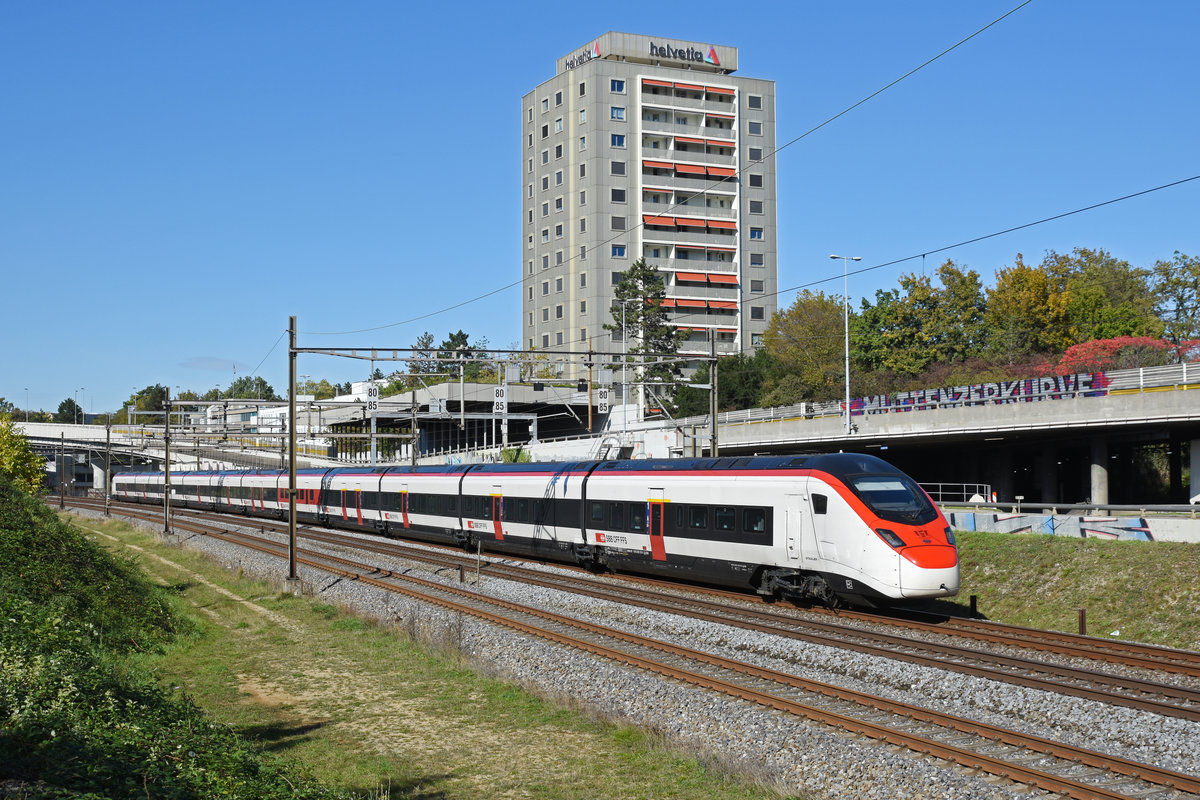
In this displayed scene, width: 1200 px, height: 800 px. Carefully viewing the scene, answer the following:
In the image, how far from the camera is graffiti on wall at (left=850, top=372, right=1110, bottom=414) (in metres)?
39.8

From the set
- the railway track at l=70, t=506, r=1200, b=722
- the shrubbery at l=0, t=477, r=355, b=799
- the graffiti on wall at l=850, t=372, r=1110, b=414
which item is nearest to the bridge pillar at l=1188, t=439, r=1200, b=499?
the graffiti on wall at l=850, t=372, r=1110, b=414

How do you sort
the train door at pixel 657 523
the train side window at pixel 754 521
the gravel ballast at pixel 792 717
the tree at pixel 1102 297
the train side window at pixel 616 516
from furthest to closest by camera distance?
the tree at pixel 1102 297 → the train side window at pixel 616 516 → the train door at pixel 657 523 → the train side window at pixel 754 521 → the gravel ballast at pixel 792 717

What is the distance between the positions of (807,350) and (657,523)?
6496 cm

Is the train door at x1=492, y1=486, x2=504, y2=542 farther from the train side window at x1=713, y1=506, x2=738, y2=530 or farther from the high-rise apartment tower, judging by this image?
the high-rise apartment tower

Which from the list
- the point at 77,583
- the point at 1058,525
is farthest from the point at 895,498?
the point at 77,583

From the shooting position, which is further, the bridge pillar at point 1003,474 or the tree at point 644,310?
the tree at point 644,310

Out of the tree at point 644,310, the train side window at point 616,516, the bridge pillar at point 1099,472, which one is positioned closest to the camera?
the train side window at point 616,516

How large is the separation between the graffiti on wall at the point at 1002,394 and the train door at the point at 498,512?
2069 cm

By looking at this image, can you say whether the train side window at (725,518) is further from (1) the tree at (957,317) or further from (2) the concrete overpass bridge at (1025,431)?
(1) the tree at (957,317)

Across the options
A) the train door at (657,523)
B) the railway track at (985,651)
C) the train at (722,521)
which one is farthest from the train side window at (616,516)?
the railway track at (985,651)

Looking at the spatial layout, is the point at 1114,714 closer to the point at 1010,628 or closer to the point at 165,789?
the point at 1010,628

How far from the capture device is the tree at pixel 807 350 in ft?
Answer: 273

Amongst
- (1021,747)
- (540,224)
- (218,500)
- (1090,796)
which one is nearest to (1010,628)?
(1021,747)

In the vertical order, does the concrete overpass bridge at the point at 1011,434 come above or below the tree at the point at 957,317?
below
